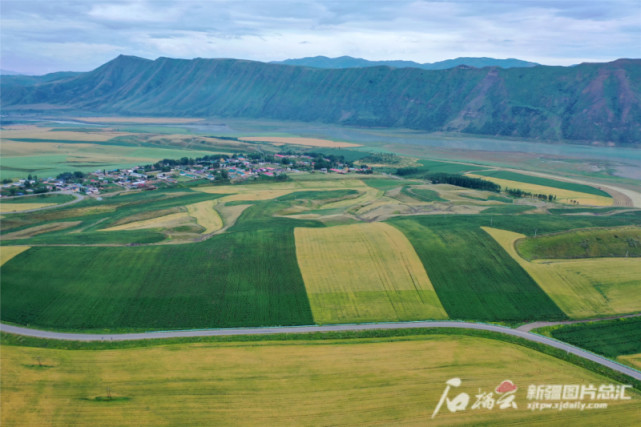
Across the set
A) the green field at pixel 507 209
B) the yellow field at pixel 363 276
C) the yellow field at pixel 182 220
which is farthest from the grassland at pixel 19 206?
the green field at pixel 507 209

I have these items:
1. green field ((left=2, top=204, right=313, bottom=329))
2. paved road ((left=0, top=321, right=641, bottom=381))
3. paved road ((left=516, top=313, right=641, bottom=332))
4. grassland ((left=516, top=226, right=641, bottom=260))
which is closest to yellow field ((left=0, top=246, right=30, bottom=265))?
green field ((left=2, top=204, right=313, bottom=329))

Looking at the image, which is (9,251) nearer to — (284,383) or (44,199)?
(284,383)

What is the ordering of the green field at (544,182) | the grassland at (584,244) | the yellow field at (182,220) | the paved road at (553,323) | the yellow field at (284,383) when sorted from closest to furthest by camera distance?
the yellow field at (284,383)
the paved road at (553,323)
the grassland at (584,244)
the yellow field at (182,220)
the green field at (544,182)

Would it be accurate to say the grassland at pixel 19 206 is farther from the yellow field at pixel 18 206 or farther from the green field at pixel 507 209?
the green field at pixel 507 209

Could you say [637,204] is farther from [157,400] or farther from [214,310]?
[157,400]

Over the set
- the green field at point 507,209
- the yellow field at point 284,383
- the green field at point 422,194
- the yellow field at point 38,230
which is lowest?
the yellow field at point 284,383

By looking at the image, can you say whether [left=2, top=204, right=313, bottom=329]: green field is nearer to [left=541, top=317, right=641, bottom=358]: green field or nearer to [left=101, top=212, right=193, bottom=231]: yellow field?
[left=101, top=212, right=193, bottom=231]: yellow field
